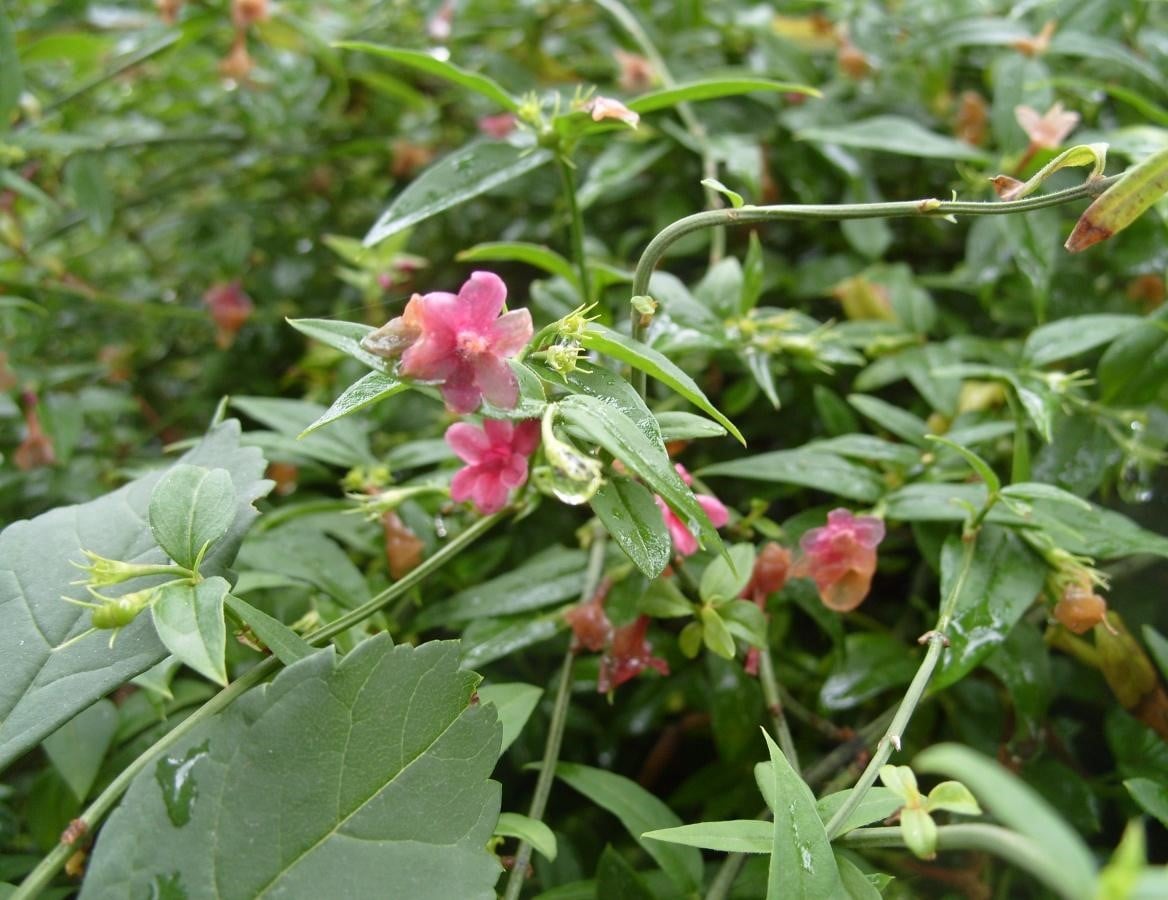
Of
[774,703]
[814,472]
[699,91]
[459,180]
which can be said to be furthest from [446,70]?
[774,703]

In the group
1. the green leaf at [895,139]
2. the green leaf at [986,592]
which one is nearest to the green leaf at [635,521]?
the green leaf at [986,592]

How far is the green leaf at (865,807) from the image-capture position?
45 cm

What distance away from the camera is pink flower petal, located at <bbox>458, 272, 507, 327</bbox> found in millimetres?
476

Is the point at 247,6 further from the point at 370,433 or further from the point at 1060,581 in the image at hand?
the point at 1060,581

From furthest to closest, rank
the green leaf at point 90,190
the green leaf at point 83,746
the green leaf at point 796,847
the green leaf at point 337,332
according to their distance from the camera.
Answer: the green leaf at point 90,190, the green leaf at point 83,746, the green leaf at point 337,332, the green leaf at point 796,847

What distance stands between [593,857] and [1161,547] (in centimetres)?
46

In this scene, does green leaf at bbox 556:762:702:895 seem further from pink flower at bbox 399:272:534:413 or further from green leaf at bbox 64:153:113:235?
green leaf at bbox 64:153:113:235

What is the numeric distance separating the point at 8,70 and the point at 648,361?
783 mm

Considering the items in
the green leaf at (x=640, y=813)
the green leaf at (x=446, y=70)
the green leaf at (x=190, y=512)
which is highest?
the green leaf at (x=446, y=70)

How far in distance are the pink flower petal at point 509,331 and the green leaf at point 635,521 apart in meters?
0.09

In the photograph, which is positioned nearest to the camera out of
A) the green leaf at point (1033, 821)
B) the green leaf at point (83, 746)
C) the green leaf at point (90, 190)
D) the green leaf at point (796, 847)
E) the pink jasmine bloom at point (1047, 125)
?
the green leaf at point (1033, 821)

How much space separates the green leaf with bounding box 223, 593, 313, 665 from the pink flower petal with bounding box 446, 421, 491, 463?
0.15 meters

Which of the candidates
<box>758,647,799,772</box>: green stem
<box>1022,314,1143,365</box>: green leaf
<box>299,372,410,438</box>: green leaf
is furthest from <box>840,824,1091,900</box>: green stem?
<box>1022,314,1143,365</box>: green leaf

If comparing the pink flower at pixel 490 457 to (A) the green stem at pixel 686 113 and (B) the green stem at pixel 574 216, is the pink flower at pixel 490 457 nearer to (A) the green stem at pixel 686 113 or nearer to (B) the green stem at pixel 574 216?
(B) the green stem at pixel 574 216
